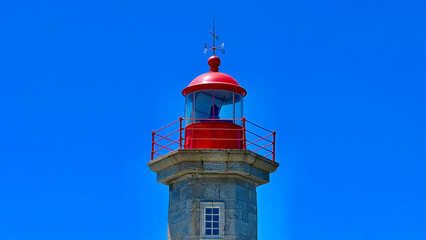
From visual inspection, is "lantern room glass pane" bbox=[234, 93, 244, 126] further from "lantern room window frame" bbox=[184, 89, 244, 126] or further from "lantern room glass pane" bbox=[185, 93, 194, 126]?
"lantern room glass pane" bbox=[185, 93, 194, 126]

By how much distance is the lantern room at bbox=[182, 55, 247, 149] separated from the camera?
19.0m

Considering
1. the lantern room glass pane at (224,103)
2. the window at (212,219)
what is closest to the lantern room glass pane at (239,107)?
the lantern room glass pane at (224,103)

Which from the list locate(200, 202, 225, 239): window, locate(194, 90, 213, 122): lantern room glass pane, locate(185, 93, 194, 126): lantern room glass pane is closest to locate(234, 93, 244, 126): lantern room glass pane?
locate(194, 90, 213, 122): lantern room glass pane

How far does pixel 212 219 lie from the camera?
18312 mm

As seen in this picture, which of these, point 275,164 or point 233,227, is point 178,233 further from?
point 275,164

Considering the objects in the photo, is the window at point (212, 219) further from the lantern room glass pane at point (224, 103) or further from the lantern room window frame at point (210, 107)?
the lantern room glass pane at point (224, 103)

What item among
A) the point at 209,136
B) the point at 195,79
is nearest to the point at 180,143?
the point at 209,136

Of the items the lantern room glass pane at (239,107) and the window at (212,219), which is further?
the lantern room glass pane at (239,107)

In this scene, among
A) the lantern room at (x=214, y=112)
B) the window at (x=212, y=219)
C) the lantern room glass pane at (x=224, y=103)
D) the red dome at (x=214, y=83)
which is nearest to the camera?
the window at (x=212, y=219)

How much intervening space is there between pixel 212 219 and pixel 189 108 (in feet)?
9.99

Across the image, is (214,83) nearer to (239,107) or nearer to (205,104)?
(205,104)

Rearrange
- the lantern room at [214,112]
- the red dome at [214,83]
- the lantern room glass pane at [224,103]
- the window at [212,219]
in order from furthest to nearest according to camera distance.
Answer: the lantern room glass pane at [224,103] → the red dome at [214,83] → the lantern room at [214,112] → the window at [212,219]

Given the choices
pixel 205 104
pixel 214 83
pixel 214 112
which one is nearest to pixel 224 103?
pixel 214 112

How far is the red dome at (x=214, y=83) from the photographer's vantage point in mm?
19422
